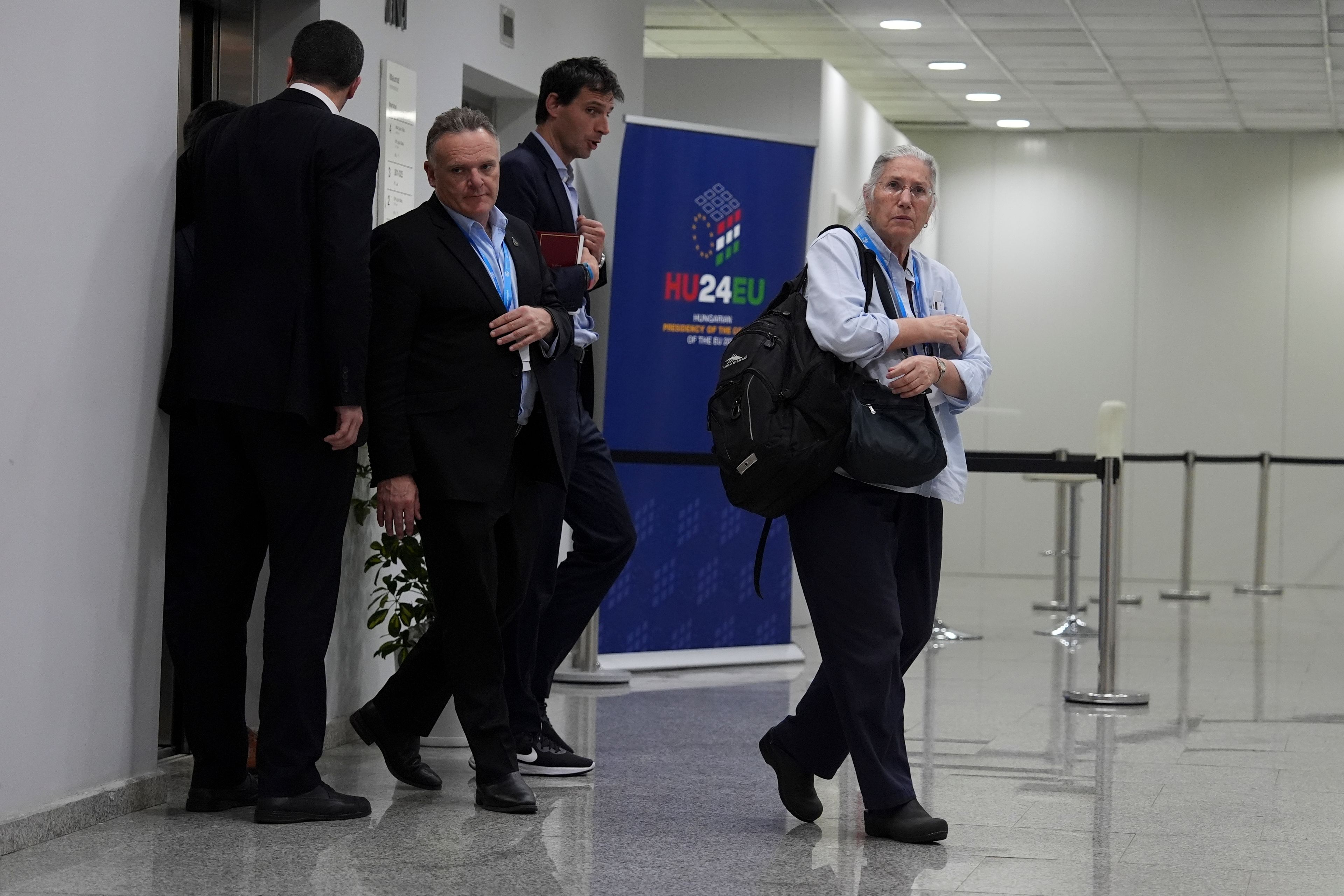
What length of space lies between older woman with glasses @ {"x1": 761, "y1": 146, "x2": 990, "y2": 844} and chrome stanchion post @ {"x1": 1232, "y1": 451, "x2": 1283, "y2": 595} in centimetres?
857

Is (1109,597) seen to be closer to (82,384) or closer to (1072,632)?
(1072,632)

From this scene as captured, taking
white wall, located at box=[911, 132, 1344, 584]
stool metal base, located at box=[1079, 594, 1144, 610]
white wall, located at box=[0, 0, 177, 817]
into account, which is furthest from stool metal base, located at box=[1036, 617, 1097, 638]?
white wall, located at box=[0, 0, 177, 817]

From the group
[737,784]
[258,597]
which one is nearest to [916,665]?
[737,784]

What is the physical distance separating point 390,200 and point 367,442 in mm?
1546

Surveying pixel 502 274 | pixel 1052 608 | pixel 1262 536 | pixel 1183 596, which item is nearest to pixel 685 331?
pixel 502 274

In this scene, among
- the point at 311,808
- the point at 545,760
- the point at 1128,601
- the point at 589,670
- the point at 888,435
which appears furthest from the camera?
the point at 1128,601

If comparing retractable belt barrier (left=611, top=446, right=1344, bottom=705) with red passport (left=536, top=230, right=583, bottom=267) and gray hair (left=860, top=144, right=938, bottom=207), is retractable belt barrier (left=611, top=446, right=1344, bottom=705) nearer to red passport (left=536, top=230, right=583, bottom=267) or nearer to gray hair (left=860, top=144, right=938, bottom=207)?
red passport (left=536, top=230, right=583, bottom=267)

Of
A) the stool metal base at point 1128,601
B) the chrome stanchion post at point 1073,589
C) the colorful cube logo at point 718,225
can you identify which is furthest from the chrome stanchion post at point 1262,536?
the colorful cube logo at point 718,225

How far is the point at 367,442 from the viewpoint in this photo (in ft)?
11.9

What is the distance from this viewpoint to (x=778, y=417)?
3.39 m

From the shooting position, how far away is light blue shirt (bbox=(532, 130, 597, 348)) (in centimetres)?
427

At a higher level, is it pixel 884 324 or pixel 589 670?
pixel 884 324

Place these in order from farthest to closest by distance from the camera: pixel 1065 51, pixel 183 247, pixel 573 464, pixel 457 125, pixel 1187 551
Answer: pixel 1187 551
pixel 1065 51
pixel 573 464
pixel 183 247
pixel 457 125

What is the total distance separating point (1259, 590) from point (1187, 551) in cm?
83
